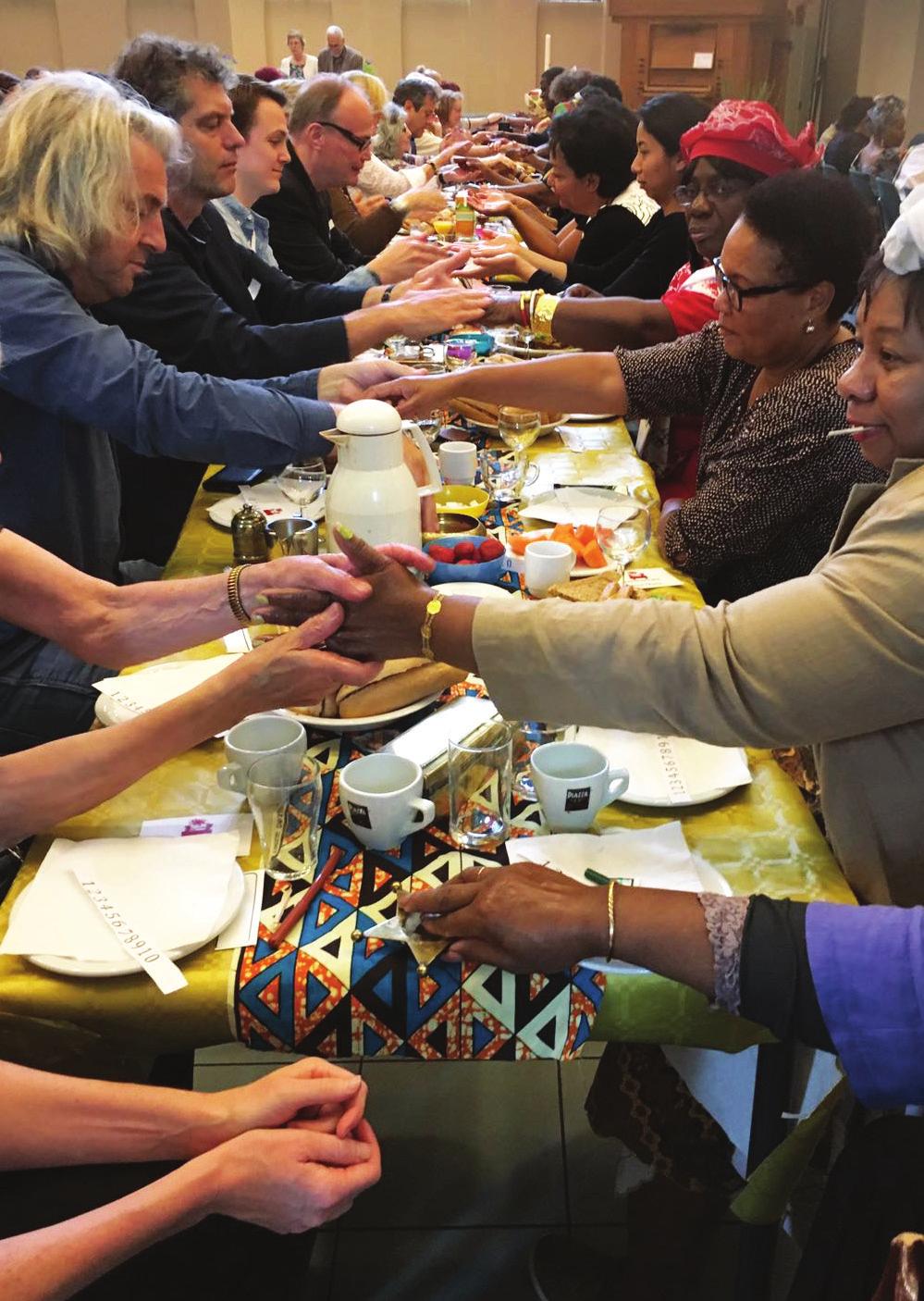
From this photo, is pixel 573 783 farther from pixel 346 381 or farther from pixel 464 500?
pixel 346 381

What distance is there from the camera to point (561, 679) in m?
1.30

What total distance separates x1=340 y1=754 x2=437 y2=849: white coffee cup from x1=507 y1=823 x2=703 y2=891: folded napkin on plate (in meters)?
0.12

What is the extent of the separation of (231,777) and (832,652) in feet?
2.35

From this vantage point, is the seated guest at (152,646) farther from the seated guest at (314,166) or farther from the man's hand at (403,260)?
the seated guest at (314,166)

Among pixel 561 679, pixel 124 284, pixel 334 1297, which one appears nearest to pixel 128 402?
pixel 124 284

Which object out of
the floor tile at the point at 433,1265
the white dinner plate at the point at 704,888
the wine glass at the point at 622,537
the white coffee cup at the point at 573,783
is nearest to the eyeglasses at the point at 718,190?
the wine glass at the point at 622,537

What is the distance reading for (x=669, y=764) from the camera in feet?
4.50

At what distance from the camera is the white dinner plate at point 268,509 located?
2160 mm

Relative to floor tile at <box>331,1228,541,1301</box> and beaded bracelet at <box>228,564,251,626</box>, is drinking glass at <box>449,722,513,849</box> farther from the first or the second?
floor tile at <box>331,1228,541,1301</box>

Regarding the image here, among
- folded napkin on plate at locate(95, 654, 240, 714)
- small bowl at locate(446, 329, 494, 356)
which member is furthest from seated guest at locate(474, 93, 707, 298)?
folded napkin on plate at locate(95, 654, 240, 714)

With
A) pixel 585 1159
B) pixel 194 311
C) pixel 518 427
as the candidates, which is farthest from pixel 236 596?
pixel 194 311

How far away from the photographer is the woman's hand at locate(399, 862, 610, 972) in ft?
3.50

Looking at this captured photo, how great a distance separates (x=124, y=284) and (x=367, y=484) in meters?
0.86

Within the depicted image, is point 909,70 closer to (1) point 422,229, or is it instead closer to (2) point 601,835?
(1) point 422,229
